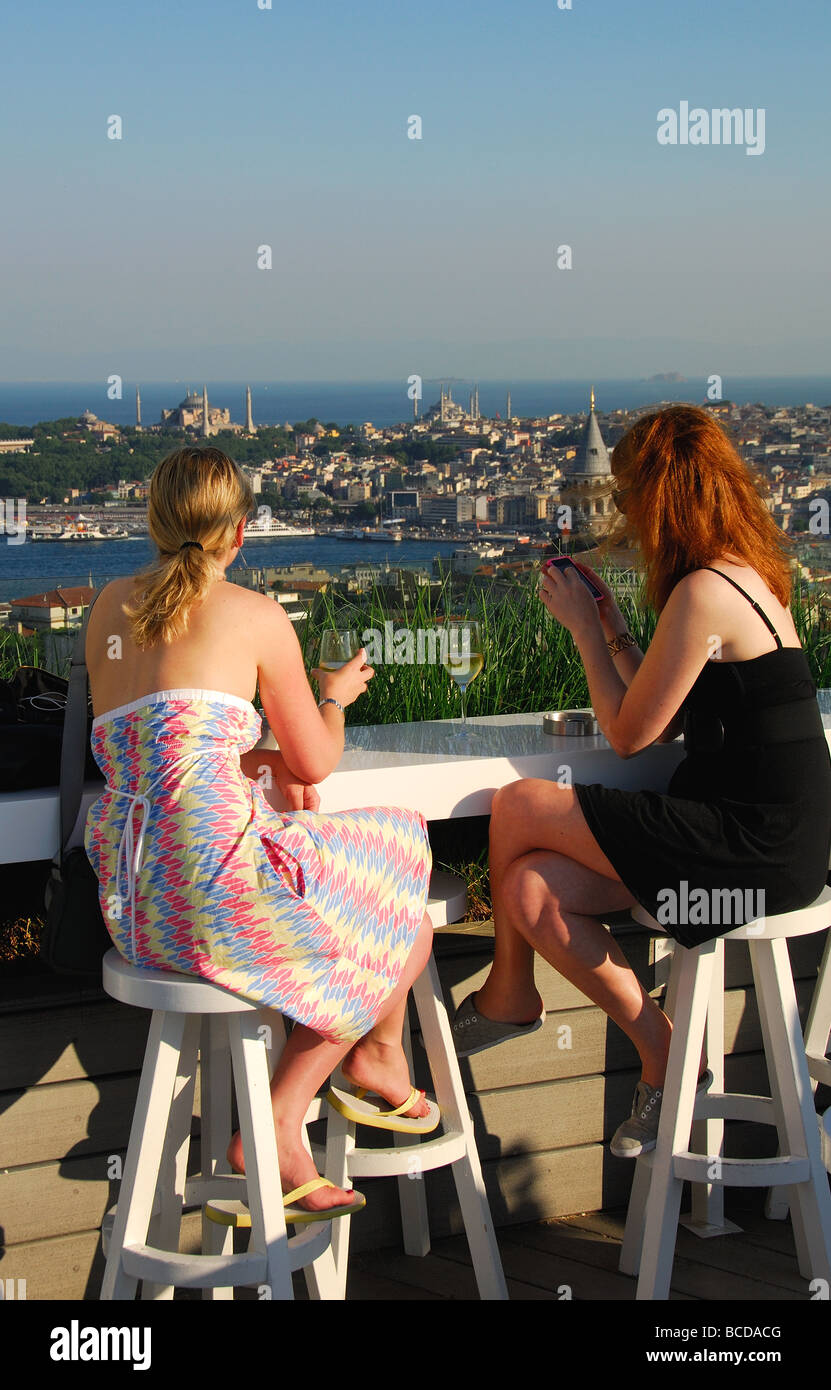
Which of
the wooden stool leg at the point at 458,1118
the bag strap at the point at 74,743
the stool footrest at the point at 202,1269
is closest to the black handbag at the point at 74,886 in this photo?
the bag strap at the point at 74,743

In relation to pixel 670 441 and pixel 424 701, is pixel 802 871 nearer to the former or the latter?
pixel 670 441

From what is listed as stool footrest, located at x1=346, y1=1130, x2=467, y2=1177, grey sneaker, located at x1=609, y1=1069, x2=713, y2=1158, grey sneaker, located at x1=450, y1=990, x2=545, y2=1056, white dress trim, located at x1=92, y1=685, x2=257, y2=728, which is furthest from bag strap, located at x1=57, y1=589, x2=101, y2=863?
grey sneaker, located at x1=609, y1=1069, x2=713, y2=1158

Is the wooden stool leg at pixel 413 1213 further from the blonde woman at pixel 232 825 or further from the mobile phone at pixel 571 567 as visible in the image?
the mobile phone at pixel 571 567

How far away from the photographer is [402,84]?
1947cm

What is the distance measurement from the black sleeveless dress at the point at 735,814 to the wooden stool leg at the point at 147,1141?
764mm

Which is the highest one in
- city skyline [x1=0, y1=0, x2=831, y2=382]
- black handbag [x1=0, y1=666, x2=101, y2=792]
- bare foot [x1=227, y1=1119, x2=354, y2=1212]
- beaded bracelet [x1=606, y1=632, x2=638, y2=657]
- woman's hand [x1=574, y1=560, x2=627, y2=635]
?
city skyline [x1=0, y1=0, x2=831, y2=382]

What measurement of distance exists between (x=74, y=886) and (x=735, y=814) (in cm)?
108

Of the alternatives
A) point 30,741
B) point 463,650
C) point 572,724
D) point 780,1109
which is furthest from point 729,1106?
point 30,741

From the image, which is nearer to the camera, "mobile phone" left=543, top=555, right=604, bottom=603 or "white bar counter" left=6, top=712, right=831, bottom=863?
"white bar counter" left=6, top=712, right=831, bottom=863

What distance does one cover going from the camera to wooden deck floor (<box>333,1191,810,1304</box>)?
2275 millimetres

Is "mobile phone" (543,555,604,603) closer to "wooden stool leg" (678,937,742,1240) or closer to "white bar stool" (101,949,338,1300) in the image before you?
"wooden stool leg" (678,937,742,1240)

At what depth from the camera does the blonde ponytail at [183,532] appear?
70.9 inches

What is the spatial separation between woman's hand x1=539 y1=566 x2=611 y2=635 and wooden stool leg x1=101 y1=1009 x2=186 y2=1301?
0.97 m
